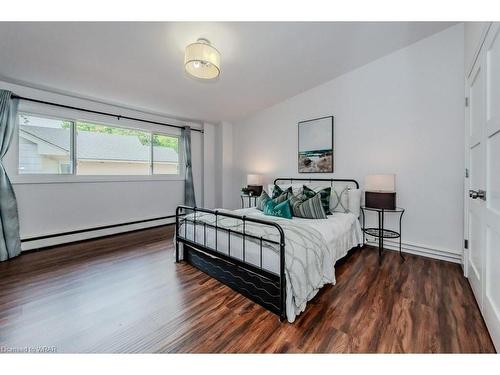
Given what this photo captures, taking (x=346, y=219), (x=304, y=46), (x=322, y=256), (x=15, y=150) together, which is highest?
(x=304, y=46)

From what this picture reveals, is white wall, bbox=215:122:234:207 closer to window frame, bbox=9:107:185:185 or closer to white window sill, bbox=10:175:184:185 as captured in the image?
window frame, bbox=9:107:185:185

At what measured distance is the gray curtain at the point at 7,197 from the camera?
277 cm

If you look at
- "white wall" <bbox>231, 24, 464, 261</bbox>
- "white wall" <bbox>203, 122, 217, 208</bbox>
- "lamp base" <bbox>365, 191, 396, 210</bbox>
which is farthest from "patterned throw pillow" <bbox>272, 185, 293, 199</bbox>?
"white wall" <bbox>203, 122, 217, 208</bbox>

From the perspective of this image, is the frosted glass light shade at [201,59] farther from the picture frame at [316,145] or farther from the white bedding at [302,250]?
the picture frame at [316,145]

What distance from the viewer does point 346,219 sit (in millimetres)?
2838

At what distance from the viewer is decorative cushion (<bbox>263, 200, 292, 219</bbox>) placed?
9.23 ft

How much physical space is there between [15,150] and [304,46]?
415 centimetres

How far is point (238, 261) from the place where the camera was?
1995mm

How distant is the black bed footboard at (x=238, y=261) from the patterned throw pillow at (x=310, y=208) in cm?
90

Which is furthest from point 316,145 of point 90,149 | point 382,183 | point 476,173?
point 90,149

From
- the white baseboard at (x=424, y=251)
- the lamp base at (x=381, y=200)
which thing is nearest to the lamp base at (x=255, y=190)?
the lamp base at (x=381, y=200)
